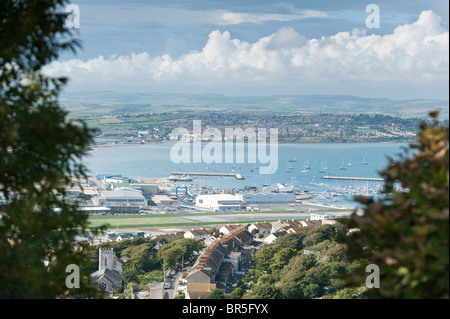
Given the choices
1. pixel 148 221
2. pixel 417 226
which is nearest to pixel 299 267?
pixel 417 226

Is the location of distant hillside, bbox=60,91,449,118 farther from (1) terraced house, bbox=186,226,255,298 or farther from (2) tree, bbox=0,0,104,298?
(2) tree, bbox=0,0,104,298

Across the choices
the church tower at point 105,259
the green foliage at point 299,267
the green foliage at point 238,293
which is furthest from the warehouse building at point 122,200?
the green foliage at point 238,293

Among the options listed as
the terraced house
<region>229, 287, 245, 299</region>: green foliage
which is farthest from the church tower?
<region>229, 287, 245, 299</region>: green foliage

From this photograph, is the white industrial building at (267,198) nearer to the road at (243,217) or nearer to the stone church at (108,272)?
the road at (243,217)
